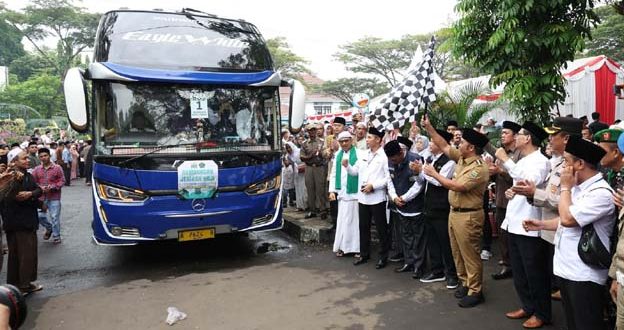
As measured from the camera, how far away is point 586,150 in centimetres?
288

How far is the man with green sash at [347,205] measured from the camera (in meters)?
6.27

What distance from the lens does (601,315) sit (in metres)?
2.95

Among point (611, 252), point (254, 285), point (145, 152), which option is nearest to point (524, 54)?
point (611, 252)

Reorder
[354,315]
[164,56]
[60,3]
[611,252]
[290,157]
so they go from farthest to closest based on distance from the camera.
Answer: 1. [60,3]
2. [290,157]
3. [164,56]
4. [354,315]
5. [611,252]

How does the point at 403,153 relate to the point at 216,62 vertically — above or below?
below

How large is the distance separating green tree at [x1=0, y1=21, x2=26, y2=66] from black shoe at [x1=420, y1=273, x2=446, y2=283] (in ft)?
162

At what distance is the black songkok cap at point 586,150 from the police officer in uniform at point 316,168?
17.9ft

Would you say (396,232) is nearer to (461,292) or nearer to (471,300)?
(461,292)

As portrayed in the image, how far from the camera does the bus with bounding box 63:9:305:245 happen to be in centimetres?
546

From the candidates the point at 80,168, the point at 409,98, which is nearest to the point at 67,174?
the point at 80,168

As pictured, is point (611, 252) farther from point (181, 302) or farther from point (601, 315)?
point (181, 302)

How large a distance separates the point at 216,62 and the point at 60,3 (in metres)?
37.6

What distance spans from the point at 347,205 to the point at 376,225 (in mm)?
574

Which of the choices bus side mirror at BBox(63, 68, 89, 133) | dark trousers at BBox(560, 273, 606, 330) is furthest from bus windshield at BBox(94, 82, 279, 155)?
dark trousers at BBox(560, 273, 606, 330)
